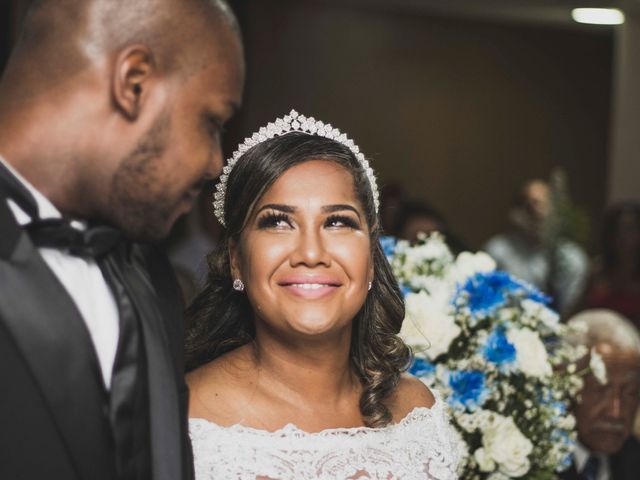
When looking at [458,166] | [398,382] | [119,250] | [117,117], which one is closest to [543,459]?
[398,382]

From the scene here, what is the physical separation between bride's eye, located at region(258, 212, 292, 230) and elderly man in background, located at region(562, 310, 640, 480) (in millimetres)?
1527

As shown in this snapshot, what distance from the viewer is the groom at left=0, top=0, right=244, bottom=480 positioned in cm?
149

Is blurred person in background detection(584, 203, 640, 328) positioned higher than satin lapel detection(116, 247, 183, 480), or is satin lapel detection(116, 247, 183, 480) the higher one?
satin lapel detection(116, 247, 183, 480)

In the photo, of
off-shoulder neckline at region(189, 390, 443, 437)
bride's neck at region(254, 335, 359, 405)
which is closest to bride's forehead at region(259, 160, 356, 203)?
bride's neck at region(254, 335, 359, 405)

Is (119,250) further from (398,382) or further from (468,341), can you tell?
(468,341)

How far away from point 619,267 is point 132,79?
5.40m

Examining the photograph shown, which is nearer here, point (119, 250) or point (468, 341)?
point (119, 250)

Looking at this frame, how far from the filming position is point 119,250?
1.74 metres

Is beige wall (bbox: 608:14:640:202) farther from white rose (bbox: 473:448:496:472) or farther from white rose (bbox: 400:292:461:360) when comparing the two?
white rose (bbox: 473:448:496:472)

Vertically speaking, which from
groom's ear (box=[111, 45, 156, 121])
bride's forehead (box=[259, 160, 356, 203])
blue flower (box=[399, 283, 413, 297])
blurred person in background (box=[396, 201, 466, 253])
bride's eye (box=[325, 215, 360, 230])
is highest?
groom's ear (box=[111, 45, 156, 121])

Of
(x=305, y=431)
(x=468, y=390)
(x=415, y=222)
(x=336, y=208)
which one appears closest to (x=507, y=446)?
(x=468, y=390)

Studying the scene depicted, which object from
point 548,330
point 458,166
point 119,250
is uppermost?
point 119,250

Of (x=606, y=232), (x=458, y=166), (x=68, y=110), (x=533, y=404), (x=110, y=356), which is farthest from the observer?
(x=458, y=166)

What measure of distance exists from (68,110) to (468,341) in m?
1.77
